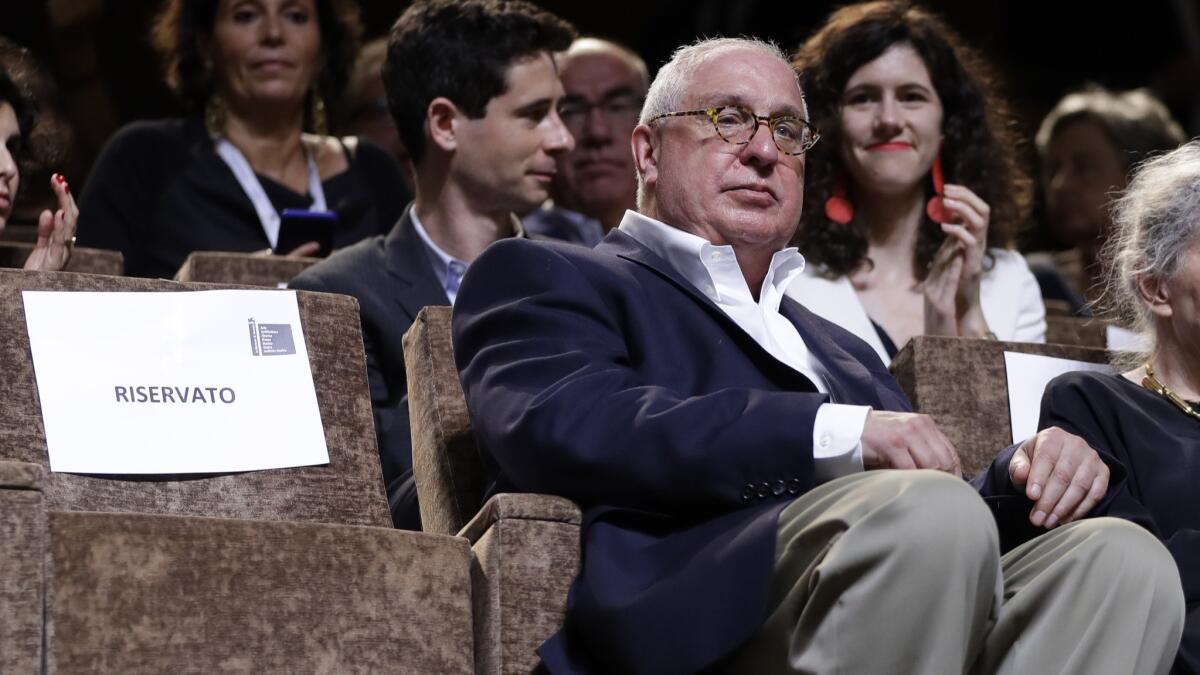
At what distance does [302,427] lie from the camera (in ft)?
8.10

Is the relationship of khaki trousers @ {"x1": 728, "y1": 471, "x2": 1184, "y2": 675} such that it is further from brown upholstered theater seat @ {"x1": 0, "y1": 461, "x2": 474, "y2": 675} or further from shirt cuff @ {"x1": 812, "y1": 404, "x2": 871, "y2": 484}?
brown upholstered theater seat @ {"x1": 0, "y1": 461, "x2": 474, "y2": 675}

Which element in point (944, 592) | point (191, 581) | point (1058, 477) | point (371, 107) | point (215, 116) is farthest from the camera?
point (371, 107)

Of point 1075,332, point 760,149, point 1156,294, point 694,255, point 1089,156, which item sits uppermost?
point 760,149

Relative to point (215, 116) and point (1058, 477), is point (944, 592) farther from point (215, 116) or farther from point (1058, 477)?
point (215, 116)

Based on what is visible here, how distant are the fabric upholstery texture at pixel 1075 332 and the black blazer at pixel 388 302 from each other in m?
1.28

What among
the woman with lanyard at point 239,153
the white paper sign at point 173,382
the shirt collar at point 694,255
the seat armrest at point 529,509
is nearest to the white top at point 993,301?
the shirt collar at point 694,255

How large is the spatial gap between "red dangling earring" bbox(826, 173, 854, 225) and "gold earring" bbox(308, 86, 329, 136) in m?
1.23

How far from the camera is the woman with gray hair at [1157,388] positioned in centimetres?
239

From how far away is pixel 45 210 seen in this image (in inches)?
118

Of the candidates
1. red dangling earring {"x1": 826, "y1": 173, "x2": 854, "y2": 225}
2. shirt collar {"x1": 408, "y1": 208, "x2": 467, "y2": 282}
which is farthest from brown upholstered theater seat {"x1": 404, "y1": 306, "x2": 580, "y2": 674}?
red dangling earring {"x1": 826, "y1": 173, "x2": 854, "y2": 225}

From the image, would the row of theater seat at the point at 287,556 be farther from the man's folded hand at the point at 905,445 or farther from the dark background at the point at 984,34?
the dark background at the point at 984,34

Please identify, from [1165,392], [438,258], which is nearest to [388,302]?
[438,258]

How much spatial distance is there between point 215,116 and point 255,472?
69.0 inches

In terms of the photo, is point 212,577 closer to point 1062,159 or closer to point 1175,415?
point 1175,415
